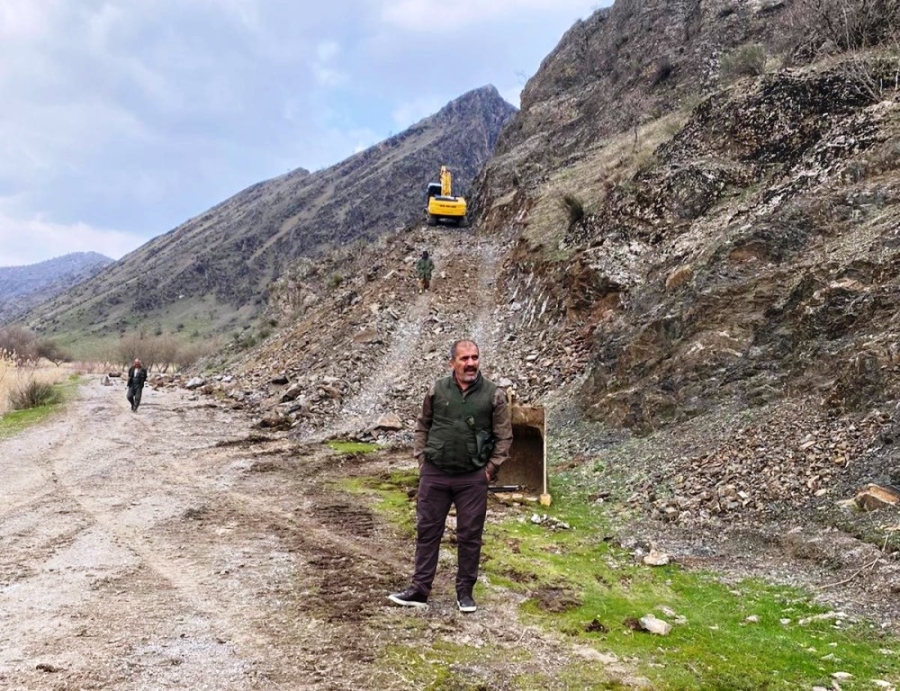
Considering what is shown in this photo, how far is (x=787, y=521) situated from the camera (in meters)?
6.39

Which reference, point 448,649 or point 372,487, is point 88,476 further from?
point 448,649

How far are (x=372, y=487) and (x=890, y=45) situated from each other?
15.3 metres

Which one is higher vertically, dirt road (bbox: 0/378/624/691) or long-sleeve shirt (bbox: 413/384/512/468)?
long-sleeve shirt (bbox: 413/384/512/468)

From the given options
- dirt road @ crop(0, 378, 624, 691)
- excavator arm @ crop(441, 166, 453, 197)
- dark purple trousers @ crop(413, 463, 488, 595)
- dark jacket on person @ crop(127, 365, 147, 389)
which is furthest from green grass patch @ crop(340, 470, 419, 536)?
excavator arm @ crop(441, 166, 453, 197)

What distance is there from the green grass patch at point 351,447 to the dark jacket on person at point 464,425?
813 cm

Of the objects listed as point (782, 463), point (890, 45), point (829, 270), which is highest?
point (890, 45)

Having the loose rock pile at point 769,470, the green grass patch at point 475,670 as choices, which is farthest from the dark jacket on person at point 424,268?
the green grass patch at point 475,670

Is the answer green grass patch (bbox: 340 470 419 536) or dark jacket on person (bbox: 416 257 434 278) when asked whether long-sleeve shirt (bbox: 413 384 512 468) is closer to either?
green grass patch (bbox: 340 470 419 536)

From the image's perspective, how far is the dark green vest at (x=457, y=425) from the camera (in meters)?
4.94

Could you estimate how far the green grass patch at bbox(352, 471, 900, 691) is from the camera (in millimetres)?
3949

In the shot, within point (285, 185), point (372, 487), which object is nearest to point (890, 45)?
point (372, 487)

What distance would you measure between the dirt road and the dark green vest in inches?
45.6

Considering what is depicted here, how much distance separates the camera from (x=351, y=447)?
43.7 feet

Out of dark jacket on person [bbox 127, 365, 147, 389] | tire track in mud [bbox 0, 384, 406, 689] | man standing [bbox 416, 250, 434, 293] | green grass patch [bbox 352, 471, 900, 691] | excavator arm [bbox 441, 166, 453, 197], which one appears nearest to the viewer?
green grass patch [bbox 352, 471, 900, 691]
